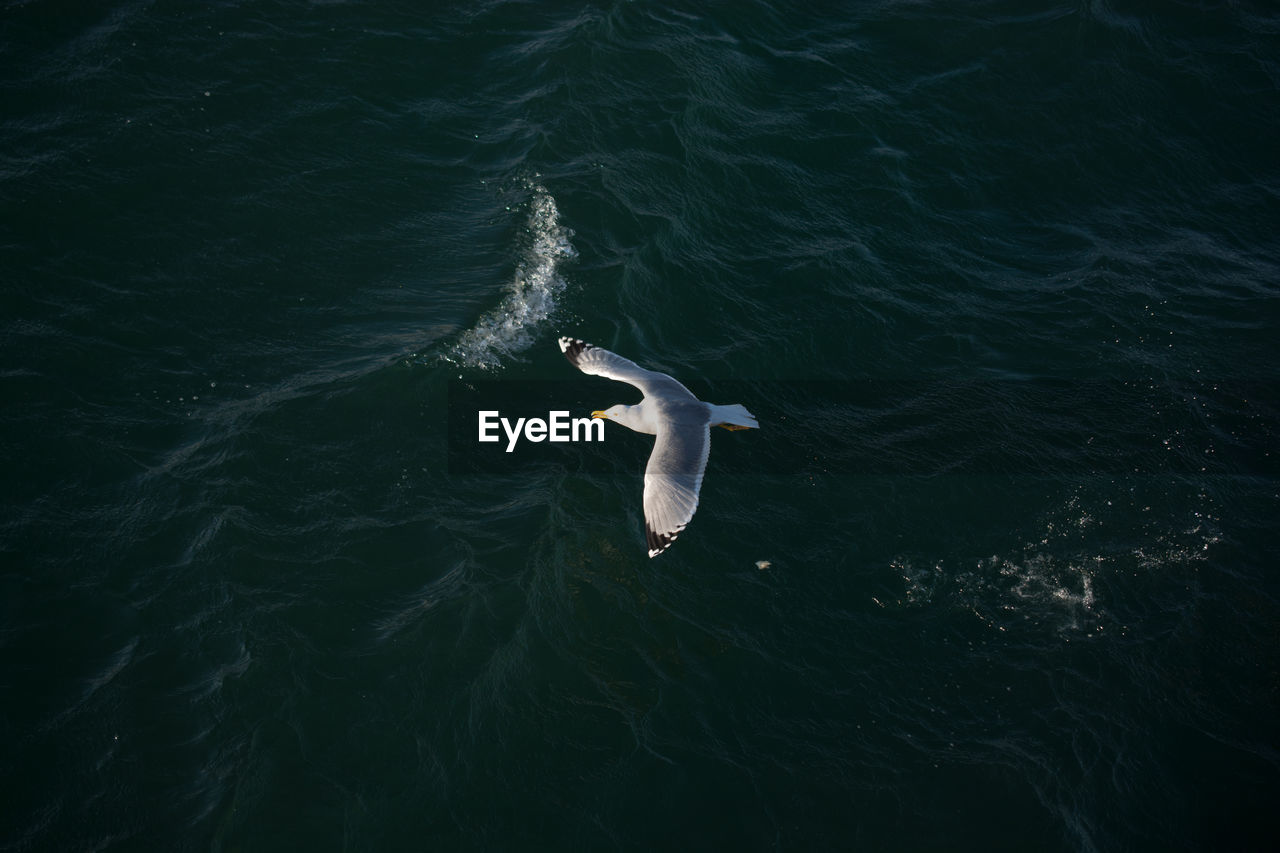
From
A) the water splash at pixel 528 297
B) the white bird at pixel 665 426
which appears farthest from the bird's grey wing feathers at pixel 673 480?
the water splash at pixel 528 297

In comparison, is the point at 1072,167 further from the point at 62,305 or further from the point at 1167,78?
the point at 62,305

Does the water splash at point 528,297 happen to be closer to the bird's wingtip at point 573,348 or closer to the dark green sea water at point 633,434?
the dark green sea water at point 633,434

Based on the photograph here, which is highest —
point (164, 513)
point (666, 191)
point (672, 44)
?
point (672, 44)

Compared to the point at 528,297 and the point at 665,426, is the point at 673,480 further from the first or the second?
the point at 528,297

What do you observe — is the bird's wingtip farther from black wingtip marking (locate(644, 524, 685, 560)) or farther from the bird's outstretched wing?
black wingtip marking (locate(644, 524, 685, 560))

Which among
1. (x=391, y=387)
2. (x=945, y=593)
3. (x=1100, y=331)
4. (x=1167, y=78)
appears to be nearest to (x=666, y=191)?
(x=391, y=387)

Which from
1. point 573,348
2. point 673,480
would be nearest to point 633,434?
point 573,348

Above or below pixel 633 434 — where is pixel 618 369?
above
